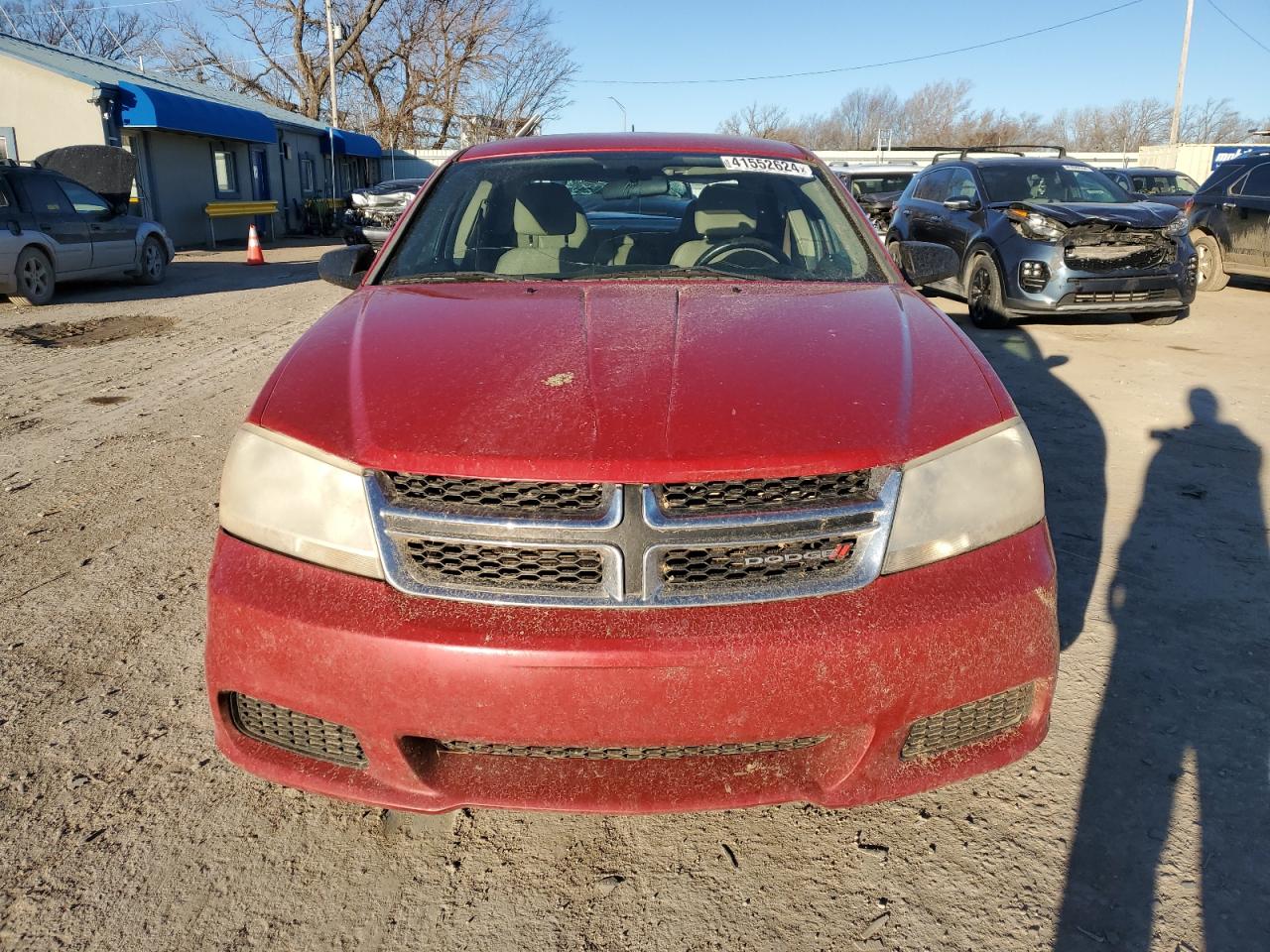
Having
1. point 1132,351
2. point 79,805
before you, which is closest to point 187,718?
point 79,805

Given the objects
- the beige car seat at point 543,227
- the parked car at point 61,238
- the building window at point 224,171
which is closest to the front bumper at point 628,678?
the beige car seat at point 543,227

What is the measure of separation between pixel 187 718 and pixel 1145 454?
15.8 feet

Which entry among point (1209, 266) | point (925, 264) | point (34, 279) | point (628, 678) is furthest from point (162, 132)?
point (628, 678)

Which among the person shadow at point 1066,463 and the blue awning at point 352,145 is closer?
the person shadow at point 1066,463

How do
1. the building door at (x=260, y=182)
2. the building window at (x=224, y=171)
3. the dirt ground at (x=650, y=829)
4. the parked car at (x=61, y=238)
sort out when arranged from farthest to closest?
the building door at (x=260, y=182) < the building window at (x=224, y=171) < the parked car at (x=61, y=238) < the dirt ground at (x=650, y=829)

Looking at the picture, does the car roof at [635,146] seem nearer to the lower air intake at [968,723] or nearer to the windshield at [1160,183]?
the lower air intake at [968,723]

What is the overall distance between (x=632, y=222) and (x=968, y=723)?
225cm

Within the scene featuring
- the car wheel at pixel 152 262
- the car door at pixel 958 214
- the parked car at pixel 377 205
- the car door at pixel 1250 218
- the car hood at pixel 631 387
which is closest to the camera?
the car hood at pixel 631 387

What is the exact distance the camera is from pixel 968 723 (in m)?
1.95

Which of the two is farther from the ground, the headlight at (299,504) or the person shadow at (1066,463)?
the headlight at (299,504)

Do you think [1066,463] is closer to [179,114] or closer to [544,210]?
[544,210]

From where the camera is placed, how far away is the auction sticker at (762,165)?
352 centimetres

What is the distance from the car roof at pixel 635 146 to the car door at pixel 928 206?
24.9 ft

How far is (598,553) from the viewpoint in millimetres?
1781
